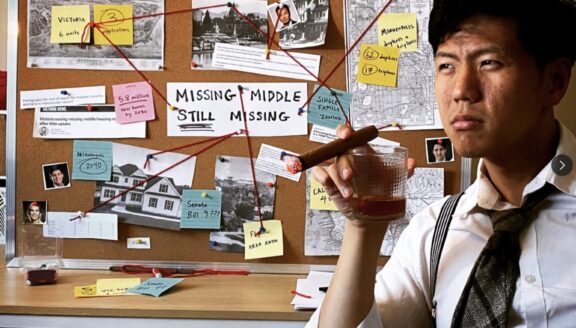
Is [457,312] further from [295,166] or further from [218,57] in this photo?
[218,57]

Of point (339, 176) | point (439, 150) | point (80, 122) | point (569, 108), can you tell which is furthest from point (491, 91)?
point (80, 122)

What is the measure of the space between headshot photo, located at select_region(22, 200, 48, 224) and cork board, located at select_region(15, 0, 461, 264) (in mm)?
12

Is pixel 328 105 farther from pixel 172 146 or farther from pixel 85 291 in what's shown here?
pixel 85 291

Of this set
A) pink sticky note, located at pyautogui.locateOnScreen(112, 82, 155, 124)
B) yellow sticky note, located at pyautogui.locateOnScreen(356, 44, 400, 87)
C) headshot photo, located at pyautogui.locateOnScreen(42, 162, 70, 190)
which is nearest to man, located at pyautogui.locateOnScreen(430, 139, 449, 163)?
yellow sticky note, located at pyautogui.locateOnScreen(356, 44, 400, 87)

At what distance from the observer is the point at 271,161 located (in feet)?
4.80

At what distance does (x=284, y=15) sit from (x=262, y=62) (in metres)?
0.13

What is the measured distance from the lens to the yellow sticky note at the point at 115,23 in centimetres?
146

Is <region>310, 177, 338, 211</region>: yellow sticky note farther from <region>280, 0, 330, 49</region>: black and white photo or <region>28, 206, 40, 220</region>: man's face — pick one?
<region>28, 206, 40, 220</region>: man's face

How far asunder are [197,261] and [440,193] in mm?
656

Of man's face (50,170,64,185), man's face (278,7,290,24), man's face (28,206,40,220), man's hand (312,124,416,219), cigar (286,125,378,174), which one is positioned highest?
man's face (278,7,290,24)

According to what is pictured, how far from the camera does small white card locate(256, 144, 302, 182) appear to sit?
1.46 meters

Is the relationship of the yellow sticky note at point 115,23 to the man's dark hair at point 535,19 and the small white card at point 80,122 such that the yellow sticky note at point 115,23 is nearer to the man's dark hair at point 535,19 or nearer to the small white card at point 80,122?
the small white card at point 80,122

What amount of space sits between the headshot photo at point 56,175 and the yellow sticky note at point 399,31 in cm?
89

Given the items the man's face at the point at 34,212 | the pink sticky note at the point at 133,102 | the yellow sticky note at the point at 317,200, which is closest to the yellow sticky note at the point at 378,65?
the yellow sticky note at the point at 317,200
